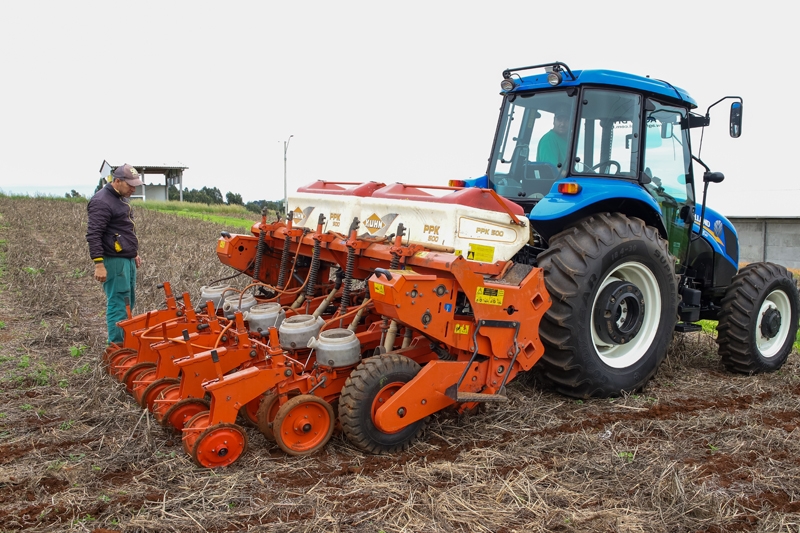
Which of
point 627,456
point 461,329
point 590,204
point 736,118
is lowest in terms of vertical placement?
point 627,456

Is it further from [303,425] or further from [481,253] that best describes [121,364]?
[481,253]

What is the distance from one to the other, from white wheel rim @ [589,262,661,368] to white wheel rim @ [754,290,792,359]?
1605 mm

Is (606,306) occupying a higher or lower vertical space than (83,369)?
higher

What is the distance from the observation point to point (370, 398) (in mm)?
3859

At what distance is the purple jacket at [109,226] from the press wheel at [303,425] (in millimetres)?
2921

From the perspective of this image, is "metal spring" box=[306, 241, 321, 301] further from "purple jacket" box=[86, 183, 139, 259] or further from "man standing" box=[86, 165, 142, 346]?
"purple jacket" box=[86, 183, 139, 259]

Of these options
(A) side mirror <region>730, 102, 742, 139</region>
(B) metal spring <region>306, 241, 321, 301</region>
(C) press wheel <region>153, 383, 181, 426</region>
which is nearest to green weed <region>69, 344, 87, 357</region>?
(C) press wheel <region>153, 383, 181, 426</region>

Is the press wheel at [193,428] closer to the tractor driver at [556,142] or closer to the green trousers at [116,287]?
the green trousers at [116,287]

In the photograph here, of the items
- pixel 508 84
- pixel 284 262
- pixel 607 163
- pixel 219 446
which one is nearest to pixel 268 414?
pixel 219 446

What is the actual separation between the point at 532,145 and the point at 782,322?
3.16m

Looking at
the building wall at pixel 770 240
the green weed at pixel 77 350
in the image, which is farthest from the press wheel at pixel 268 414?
the building wall at pixel 770 240

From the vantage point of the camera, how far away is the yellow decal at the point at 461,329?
13.5 ft

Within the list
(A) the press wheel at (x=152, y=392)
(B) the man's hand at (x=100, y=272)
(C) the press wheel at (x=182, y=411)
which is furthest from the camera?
(B) the man's hand at (x=100, y=272)

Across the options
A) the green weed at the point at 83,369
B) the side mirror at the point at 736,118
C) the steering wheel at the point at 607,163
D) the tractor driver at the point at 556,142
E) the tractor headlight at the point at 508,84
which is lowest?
the green weed at the point at 83,369
